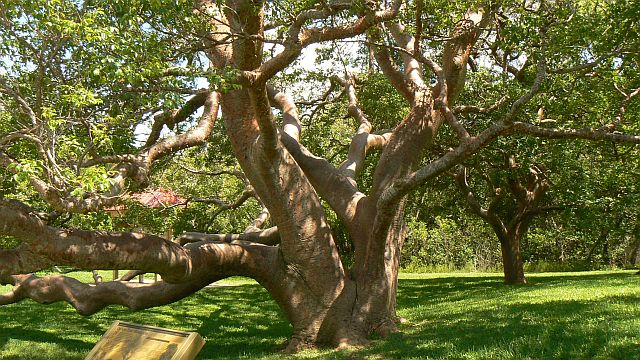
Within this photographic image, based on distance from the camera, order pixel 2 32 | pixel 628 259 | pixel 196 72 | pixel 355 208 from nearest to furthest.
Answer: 1. pixel 196 72
2. pixel 2 32
3. pixel 355 208
4. pixel 628 259

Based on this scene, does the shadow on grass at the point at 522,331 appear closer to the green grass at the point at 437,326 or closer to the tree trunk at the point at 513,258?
the green grass at the point at 437,326

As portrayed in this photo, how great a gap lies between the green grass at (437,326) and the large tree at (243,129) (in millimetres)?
863

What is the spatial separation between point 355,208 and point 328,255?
1.21 meters

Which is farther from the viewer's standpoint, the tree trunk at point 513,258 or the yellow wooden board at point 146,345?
the tree trunk at point 513,258

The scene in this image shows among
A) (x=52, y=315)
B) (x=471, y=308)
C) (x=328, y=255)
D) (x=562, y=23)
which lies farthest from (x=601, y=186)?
(x=52, y=315)

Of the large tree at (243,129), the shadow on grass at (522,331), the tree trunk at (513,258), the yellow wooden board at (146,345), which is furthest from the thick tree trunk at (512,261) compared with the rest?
the yellow wooden board at (146,345)

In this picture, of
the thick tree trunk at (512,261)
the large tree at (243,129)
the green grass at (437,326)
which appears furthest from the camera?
the thick tree trunk at (512,261)

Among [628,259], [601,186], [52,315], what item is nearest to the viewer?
[52,315]

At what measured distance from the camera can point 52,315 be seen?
44.9 ft

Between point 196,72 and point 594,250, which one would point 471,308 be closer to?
point 196,72

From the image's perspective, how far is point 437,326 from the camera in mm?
9695

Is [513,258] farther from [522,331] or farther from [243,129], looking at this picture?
[243,129]

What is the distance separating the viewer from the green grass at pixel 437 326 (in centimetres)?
707

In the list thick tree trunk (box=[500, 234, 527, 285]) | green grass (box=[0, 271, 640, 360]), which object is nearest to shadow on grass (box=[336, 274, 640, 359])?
green grass (box=[0, 271, 640, 360])
